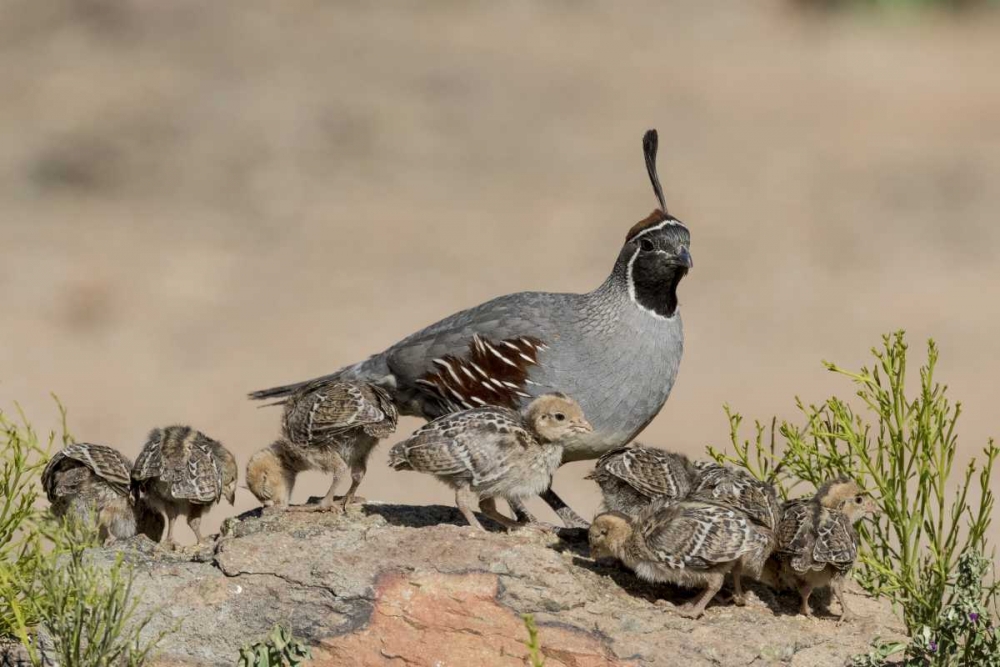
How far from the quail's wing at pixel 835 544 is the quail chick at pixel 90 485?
11.9ft

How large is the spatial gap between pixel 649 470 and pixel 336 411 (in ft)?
6.11

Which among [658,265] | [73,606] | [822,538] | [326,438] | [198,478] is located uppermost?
[658,265]

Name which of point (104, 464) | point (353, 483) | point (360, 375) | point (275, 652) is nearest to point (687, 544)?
point (275, 652)

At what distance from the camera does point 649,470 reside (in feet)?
27.5

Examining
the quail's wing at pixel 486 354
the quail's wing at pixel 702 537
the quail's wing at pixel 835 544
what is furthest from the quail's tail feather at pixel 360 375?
the quail's wing at pixel 835 544

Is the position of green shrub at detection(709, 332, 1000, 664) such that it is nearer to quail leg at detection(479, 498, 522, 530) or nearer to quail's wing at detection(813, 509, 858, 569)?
quail's wing at detection(813, 509, 858, 569)

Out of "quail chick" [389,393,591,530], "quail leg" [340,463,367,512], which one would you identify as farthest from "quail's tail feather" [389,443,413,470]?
"quail leg" [340,463,367,512]

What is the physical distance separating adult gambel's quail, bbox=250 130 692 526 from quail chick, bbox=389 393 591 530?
630 millimetres

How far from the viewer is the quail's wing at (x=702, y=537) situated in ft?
24.7

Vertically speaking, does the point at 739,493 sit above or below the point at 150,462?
below

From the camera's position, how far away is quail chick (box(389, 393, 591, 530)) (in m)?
8.52

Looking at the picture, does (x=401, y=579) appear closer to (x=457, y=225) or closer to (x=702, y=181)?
(x=457, y=225)

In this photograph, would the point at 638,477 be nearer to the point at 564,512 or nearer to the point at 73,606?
the point at 564,512

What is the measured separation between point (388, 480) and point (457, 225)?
821 cm
